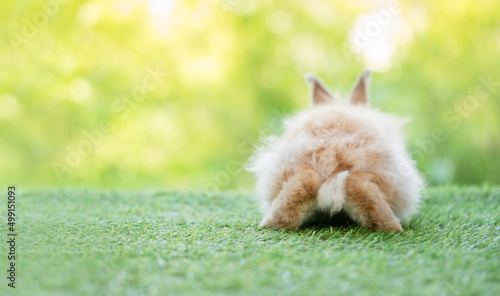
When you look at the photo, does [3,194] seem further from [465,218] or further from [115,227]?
[465,218]

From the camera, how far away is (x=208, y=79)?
3.50m

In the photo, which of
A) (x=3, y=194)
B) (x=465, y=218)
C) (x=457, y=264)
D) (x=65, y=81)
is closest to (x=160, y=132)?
(x=65, y=81)

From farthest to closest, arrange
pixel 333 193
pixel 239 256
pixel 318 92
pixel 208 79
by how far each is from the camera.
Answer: pixel 208 79
pixel 318 92
pixel 333 193
pixel 239 256

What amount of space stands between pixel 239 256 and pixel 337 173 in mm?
360

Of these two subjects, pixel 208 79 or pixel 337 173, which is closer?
pixel 337 173

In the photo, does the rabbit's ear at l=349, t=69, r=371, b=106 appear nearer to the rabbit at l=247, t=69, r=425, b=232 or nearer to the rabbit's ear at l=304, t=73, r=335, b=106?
the rabbit's ear at l=304, t=73, r=335, b=106

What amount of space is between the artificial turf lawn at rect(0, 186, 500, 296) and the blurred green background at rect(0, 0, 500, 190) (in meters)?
1.89

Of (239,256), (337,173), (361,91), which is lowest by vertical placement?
(239,256)

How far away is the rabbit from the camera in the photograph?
43.3 inches

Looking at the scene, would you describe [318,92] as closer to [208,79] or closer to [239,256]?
[239,256]

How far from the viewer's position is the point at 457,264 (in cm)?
86

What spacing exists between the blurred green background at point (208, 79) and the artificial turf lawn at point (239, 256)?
189cm

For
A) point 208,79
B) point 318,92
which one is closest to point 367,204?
point 318,92

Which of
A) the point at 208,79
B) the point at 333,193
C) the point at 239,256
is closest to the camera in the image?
the point at 239,256
